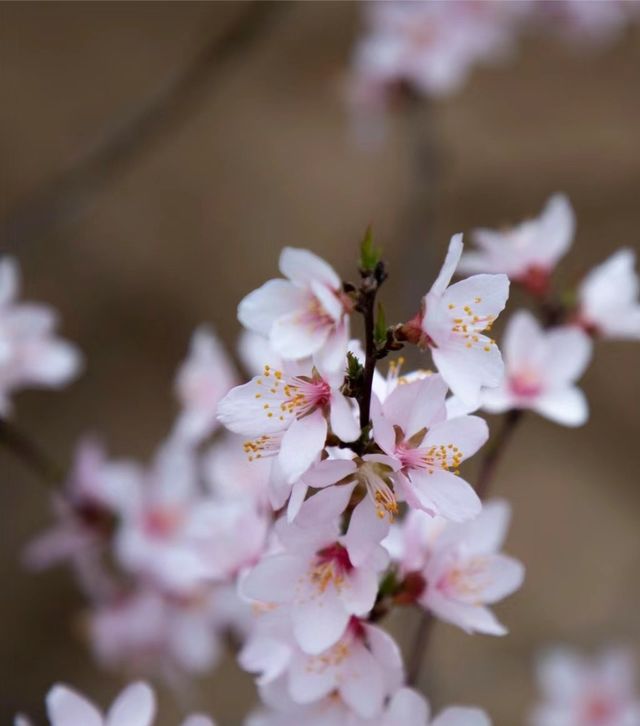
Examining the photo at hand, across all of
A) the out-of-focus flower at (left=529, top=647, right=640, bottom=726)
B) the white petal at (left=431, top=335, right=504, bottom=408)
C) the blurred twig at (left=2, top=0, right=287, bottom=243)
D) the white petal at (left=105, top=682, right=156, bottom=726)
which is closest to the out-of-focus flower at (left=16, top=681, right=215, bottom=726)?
the white petal at (left=105, top=682, right=156, bottom=726)

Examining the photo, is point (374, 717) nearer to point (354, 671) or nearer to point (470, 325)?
point (354, 671)

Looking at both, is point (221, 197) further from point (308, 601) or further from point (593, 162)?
point (308, 601)

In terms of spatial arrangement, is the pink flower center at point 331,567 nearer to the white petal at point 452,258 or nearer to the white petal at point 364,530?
the white petal at point 364,530

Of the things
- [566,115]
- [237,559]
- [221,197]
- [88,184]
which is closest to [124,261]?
[221,197]

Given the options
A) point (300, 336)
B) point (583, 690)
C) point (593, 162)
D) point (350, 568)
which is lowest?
Result: point (583, 690)

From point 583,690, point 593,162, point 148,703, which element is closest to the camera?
point 148,703

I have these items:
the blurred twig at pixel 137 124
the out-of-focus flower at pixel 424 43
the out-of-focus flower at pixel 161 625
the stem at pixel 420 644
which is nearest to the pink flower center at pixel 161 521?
the out-of-focus flower at pixel 161 625

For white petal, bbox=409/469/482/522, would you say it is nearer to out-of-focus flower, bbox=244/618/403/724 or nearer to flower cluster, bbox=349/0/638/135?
out-of-focus flower, bbox=244/618/403/724

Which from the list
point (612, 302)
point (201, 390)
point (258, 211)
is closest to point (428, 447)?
point (612, 302)
